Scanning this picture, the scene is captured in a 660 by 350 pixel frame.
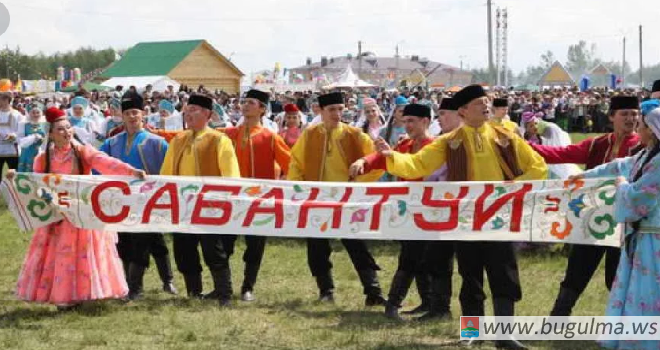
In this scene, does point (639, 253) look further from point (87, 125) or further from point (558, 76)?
point (558, 76)

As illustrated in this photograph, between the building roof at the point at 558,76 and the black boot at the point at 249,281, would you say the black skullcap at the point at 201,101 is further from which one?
the building roof at the point at 558,76

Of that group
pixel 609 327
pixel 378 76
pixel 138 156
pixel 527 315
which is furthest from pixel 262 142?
pixel 378 76

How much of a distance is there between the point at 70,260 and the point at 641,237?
421 centimetres

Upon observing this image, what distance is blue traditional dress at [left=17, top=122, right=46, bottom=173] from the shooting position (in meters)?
11.8

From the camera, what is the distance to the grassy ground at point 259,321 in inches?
285

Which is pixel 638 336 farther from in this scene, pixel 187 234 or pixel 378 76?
pixel 378 76

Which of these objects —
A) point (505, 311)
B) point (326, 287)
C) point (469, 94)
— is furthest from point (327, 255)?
point (469, 94)

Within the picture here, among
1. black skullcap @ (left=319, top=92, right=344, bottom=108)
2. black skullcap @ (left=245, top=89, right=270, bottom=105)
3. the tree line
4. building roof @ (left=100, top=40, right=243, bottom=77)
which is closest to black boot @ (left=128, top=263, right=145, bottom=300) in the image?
black skullcap @ (left=245, top=89, right=270, bottom=105)

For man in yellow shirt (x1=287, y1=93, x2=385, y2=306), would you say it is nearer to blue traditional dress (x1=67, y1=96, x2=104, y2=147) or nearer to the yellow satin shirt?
the yellow satin shirt

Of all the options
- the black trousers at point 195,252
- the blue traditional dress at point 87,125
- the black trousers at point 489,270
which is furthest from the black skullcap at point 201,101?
the blue traditional dress at point 87,125

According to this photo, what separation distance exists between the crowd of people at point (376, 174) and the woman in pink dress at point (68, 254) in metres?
0.01

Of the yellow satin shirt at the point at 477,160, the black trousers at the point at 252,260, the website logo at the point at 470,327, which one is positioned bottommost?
the website logo at the point at 470,327

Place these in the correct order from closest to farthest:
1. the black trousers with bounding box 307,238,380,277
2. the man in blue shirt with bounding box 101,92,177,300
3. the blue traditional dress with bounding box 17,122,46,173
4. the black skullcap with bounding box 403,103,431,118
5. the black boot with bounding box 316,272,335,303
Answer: the black skullcap with bounding box 403,103,431,118 → the black trousers with bounding box 307,238,380,277 → the black boot with bounding box 316,272,335,303 → the man in blue shirt with bounding box 101,92,177,300 → the blue traditional dress with bounding box 17,122,46,173

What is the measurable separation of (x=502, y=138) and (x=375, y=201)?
3.72 ft
